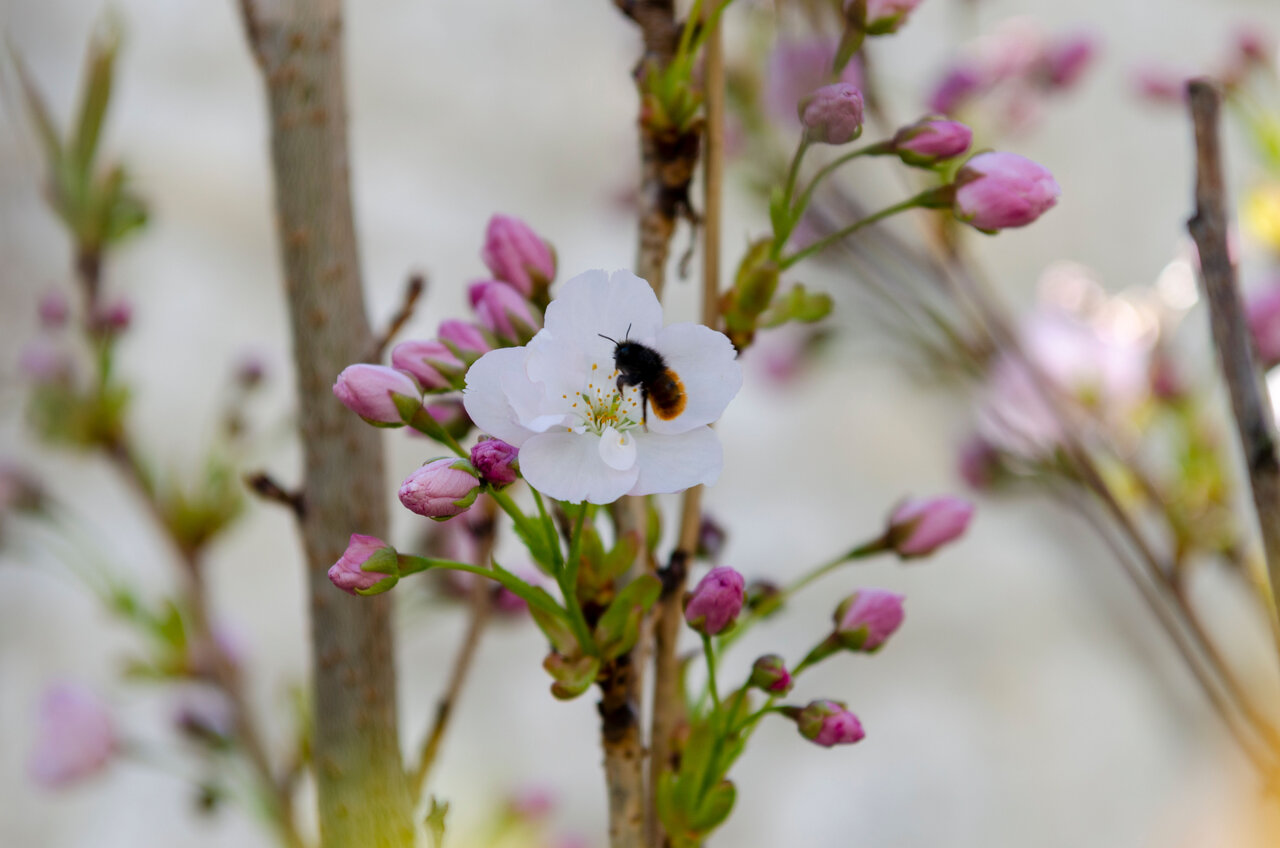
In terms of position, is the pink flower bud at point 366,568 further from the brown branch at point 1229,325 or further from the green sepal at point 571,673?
the brown branch at point 1229,325

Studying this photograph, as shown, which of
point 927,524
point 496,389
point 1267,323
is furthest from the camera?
point 1267,323

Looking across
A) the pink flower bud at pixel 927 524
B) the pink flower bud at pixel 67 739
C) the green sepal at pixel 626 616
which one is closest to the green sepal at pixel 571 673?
the green sepal at pixel 626 616

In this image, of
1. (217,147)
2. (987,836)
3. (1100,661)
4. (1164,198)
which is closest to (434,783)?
(987,836)

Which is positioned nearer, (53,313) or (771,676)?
(771,676)

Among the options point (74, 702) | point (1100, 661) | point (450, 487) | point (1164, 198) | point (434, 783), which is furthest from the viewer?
point (1164, 198)

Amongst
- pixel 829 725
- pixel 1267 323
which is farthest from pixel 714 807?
pixel 1267 323

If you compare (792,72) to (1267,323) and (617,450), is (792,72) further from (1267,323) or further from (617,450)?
(617,450)

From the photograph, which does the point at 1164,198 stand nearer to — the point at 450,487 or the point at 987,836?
the point at 987,836
